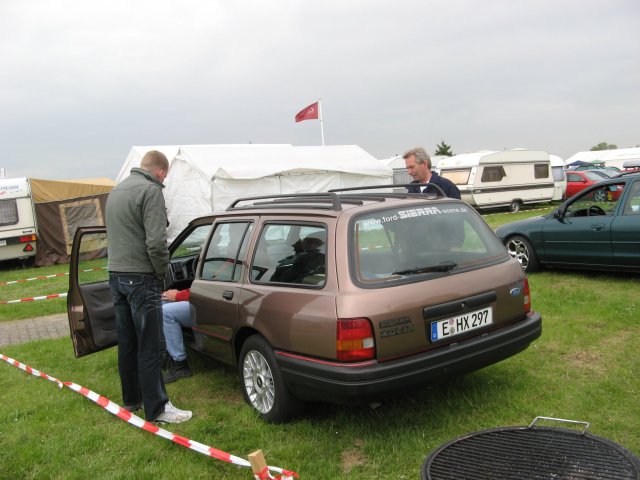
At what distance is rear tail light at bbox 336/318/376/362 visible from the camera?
131 inches

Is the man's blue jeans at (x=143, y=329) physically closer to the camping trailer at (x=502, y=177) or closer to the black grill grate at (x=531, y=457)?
the black grill grate at (x=531, y=457)

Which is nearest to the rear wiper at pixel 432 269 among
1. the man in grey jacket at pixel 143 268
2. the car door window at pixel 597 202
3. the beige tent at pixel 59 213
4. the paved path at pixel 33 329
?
the man in grey jacket at pixel 143 268

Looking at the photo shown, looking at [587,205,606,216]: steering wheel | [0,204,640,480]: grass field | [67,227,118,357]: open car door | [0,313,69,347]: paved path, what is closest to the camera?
[0,204,640,480]: grass field

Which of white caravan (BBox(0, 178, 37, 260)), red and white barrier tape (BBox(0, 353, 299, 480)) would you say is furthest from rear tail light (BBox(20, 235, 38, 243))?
red and white barrier tape (BBox(0, 353, 299, 480))

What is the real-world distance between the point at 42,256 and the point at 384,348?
54.3 ft

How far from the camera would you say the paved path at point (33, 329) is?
765 centimetres

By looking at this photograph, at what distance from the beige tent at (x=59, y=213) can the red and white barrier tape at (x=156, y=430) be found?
41.0ft

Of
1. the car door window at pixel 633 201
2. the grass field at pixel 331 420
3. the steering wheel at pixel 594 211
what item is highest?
the car door window at pixel 633 201

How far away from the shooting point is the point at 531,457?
2973mm

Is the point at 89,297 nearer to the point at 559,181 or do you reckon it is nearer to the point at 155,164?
the point at 155,164

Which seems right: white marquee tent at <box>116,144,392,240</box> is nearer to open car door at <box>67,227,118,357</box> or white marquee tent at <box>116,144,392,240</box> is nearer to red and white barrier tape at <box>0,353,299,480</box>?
red and white barrier tape at <box>0,353,299,480</box>

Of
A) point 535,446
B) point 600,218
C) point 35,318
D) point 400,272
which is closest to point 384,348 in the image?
point 400,272

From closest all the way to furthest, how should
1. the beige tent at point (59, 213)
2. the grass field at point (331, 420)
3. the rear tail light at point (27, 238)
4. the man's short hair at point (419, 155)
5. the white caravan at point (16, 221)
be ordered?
1. the grass field at point (331, 420)
2. the man's short hair at point (419, 155)
3. the white caravan at point (16, 221)
4. the rear tail light at point (27, 238)
5. the beige tent at point (59, 213)

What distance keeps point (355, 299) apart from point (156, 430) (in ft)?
5.86
